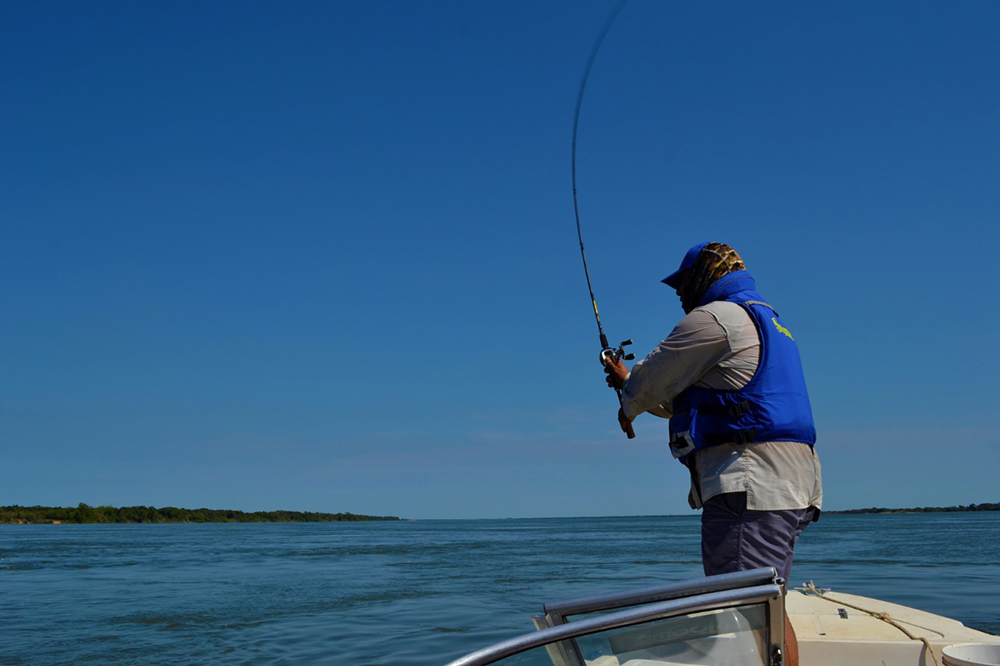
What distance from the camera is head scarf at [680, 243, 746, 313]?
305cm

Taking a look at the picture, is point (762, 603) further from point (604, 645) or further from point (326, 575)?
point (326, 575)

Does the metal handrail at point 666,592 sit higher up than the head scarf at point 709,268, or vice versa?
the head scarf at point 709,268

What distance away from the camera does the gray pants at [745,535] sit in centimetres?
265

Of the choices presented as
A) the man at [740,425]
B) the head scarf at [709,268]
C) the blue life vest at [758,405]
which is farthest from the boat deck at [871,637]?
the head scarf at [709,268]

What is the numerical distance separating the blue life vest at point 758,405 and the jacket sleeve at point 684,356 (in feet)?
0.32

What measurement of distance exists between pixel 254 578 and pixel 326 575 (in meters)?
1.44

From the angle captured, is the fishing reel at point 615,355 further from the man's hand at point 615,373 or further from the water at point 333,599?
the water at point 333,599

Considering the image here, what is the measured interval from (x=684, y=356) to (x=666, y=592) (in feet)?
3.30

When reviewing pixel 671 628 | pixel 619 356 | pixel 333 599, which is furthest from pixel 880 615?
pixel 333 599

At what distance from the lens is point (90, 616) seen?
10336 mm

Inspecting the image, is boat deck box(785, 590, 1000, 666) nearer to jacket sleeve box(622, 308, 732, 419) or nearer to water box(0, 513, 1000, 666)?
jacket sleeve box(622, 308, 732, 419)

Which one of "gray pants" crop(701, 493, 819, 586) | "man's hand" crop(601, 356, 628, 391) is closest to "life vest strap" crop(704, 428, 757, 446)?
"gray pants" crop(701, 493, 819, 586)

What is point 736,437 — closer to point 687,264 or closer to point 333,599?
point 687,264

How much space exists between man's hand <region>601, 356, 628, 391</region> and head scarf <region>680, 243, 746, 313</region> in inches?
17.0
